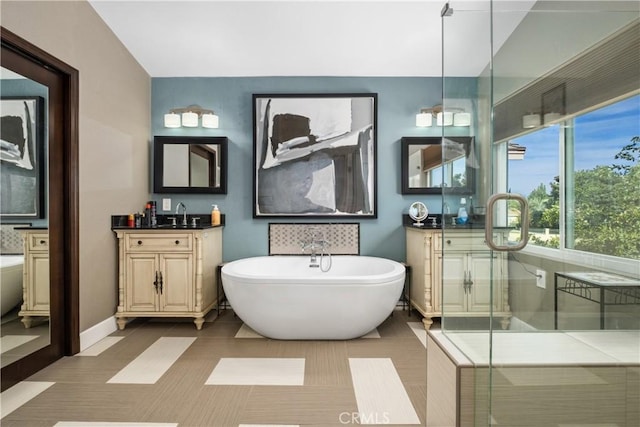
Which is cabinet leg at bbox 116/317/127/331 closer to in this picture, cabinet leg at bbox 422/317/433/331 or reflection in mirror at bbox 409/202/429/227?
cabinet leg at bbox 422/317/433/331

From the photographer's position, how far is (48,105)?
2.55 meters

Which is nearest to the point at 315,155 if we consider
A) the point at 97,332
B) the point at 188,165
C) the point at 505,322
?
the point at 188,165

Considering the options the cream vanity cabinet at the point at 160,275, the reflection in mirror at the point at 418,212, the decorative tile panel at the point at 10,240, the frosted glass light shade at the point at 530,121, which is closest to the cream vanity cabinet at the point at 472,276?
the frosted glass light shade at the point at 530,121

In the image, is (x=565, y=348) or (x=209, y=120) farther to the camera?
(x=209, y=120)

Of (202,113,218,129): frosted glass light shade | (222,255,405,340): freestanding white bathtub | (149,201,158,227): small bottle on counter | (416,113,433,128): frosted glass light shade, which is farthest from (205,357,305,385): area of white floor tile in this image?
(416,113,433,128): frosted glass light shade

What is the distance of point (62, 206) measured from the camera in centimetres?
266

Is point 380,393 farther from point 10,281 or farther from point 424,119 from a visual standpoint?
point 424,119

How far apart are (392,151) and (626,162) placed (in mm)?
2764

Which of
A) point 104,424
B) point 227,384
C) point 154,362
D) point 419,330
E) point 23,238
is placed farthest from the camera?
point 419,330

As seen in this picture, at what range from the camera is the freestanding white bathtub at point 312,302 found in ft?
8.93

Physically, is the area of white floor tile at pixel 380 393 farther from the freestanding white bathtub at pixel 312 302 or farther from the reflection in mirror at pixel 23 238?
the reflection in mirror at pixel 23 238

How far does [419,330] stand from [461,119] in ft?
7.32

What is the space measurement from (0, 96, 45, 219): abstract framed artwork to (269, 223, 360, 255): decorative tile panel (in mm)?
2009

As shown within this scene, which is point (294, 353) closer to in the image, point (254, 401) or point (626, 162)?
point (254, 401)
